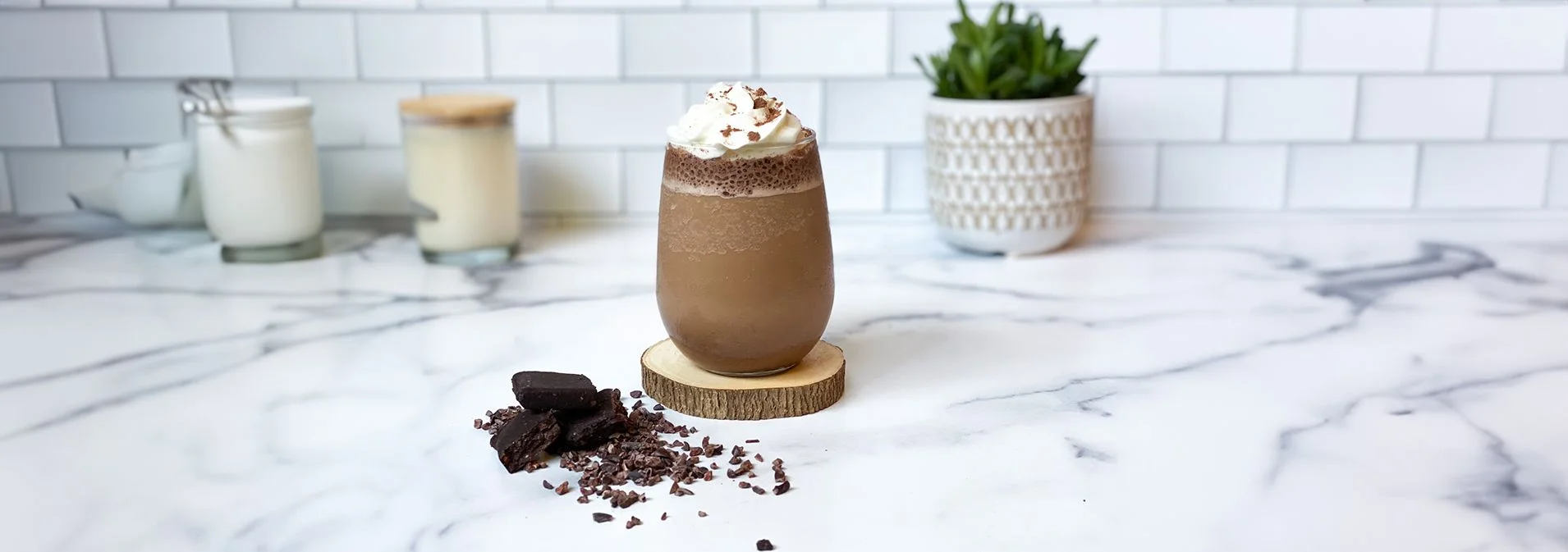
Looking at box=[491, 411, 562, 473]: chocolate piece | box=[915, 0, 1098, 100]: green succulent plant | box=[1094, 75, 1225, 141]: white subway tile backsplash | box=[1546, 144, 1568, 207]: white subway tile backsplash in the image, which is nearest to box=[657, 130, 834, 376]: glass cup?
box=[491, 411, 562, 473]: chocolate piece

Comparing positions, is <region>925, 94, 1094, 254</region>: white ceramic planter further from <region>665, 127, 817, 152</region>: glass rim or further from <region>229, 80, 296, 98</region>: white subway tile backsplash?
<region>229, 80, 296, 98</region>: white subway tile backsplash

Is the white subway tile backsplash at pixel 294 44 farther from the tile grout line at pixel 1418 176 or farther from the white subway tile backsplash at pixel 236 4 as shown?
the tile grout line at pixel 1418 176

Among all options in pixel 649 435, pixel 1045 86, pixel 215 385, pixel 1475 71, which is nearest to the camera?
pixel 649 435

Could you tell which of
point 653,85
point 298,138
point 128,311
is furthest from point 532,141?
point 128,311

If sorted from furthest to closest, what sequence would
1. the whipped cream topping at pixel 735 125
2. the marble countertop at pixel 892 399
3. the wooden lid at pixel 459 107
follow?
the wooden lid at pixel 459 107 < the whipped cream topping at pixel 735 125 < the marble countertop at pixel 892 399

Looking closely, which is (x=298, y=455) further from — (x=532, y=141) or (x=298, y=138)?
(x=532, y=141)

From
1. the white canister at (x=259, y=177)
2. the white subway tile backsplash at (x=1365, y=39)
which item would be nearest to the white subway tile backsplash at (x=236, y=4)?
→ the white canister at (x=259, y=177)
